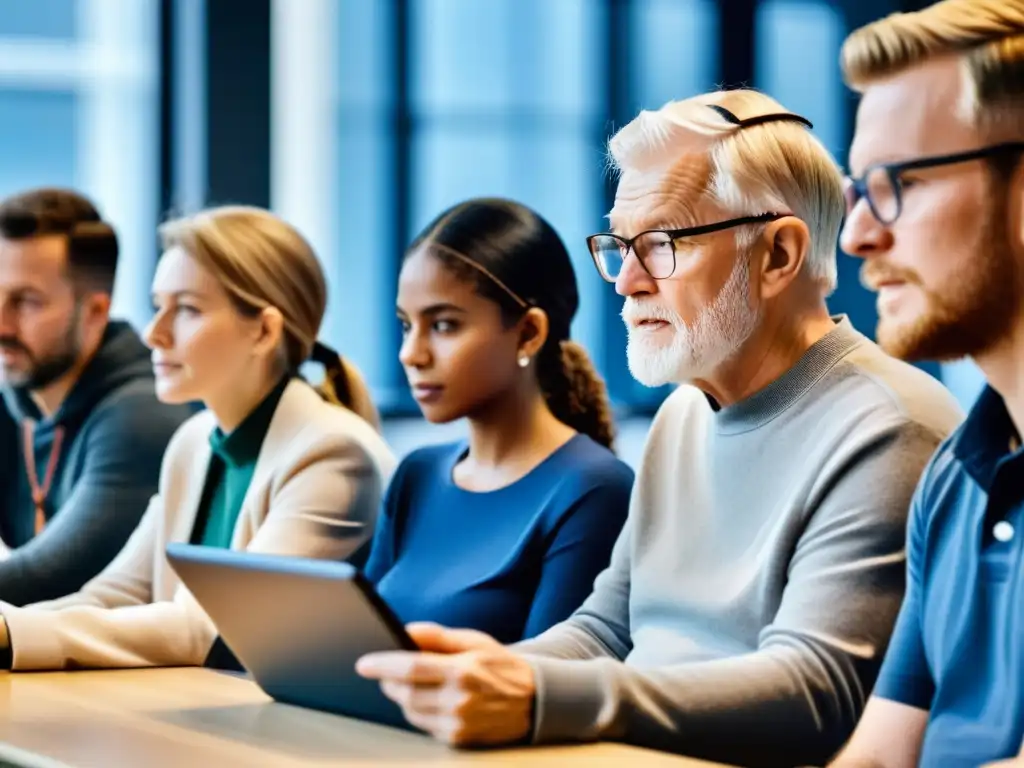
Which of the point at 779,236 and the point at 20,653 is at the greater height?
the point at 779,236

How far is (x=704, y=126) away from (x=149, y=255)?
12.1 feet

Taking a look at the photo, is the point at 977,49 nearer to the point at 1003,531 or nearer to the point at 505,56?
the point at 1003,531

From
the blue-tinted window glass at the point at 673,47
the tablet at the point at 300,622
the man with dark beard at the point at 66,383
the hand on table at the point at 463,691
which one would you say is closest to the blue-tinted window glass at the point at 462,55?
the blue-tinted window glass at the point at 673,47

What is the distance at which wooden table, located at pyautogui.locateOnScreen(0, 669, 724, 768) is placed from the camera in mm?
1587

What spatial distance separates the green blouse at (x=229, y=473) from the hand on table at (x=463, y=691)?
51.4 inches

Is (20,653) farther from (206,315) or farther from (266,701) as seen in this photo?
(206,315)

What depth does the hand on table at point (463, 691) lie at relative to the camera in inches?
63.2

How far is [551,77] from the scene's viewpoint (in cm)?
606

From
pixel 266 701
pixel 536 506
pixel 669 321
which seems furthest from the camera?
pixel 536 506

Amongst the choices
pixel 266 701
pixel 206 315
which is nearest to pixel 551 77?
pixel 206 315

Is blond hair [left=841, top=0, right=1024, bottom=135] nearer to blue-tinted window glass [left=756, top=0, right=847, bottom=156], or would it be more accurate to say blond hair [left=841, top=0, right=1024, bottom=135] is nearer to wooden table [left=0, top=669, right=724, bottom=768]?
wooden table [left=0, top=669, right=724, bottom=768]

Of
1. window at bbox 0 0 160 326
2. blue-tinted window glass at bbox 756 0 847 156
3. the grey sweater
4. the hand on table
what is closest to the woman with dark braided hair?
the grey sweater

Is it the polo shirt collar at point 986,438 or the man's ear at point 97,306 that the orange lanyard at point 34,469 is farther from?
the polo shirt collar at point 986,438

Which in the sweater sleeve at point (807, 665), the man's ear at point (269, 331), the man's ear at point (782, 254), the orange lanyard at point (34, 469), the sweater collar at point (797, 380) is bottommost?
the orange lanyard at point (34, 469)
